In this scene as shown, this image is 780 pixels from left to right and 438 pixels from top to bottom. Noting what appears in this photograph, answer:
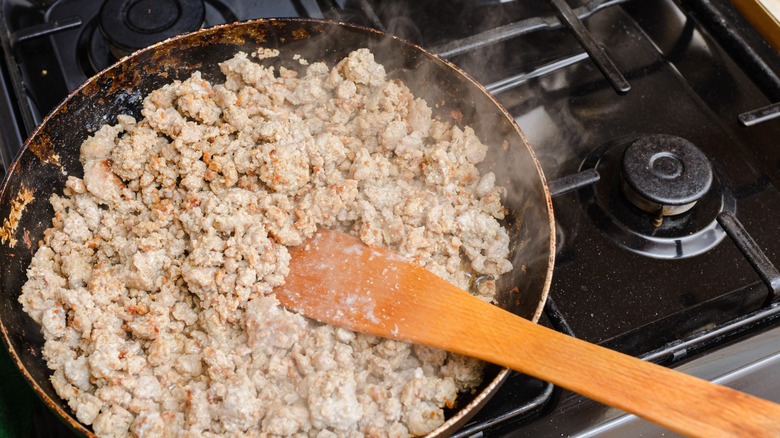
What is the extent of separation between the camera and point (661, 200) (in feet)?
4.32

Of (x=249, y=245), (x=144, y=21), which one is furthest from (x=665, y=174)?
(x=144, y=21)

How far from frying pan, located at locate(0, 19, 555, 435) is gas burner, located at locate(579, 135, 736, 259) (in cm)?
21

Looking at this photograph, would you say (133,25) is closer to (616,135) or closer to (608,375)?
(616,135)

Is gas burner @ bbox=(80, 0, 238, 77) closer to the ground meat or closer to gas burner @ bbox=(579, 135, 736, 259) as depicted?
the ground meat

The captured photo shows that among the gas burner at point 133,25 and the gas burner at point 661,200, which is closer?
the gas burner at point 661,200

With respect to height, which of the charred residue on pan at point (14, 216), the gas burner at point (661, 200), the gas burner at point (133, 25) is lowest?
the gas burner at point (661, 200)

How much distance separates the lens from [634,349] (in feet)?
4.17

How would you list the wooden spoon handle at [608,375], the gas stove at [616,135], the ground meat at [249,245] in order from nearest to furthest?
the wooden spoon handle at [608,375], the ground meat at [249,245], the gas stove at [616,135]

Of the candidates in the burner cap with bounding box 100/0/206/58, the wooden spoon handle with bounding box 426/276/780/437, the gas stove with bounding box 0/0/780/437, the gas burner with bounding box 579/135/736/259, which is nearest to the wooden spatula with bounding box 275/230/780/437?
the wooden spoon handle with bounding box 426/276/780/437

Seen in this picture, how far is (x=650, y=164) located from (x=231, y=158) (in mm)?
829

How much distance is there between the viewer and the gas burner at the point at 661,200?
1.33 meters

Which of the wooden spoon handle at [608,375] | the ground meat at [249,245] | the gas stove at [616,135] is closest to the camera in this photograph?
the wooden spoon handle at [608,375]

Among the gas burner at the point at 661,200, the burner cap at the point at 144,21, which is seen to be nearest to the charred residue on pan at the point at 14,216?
the burner cap at the point at 144,21

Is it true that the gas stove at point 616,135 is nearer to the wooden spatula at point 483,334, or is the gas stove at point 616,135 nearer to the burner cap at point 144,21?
the burner cap at point 144,21
